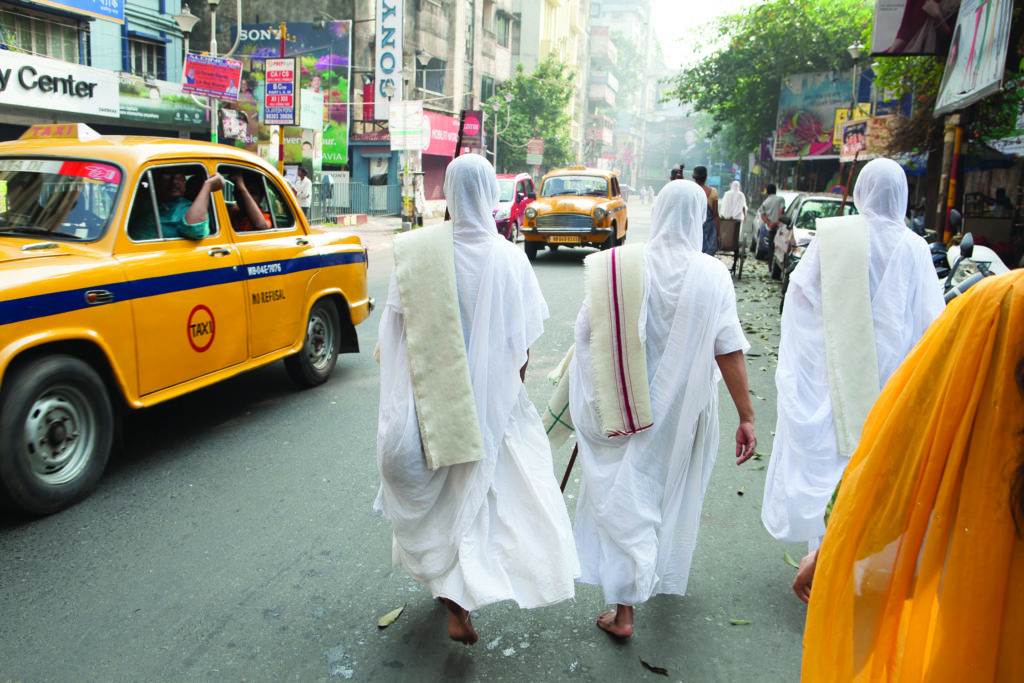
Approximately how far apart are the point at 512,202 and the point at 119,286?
16521 millimetres

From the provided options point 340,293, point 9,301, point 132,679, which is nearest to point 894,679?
point 132,679

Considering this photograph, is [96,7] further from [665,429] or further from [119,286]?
[665,429]

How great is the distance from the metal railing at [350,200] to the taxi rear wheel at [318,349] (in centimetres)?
1735

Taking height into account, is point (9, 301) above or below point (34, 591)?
above

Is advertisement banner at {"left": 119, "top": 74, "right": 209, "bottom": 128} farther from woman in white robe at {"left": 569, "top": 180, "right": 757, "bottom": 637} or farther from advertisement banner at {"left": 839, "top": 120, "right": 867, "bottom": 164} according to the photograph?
woman in white robe at {"left": 569, "top": 180, "right": 757, "bottom": 637}

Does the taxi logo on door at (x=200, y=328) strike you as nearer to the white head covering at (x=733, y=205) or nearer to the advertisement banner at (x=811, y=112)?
the white head covering at (x=733, y=205)

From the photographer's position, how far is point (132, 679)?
2.78 meters

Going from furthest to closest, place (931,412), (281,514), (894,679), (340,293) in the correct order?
1. (340,293)
2. (281,514)
3. (894,679)
4. (931,412)

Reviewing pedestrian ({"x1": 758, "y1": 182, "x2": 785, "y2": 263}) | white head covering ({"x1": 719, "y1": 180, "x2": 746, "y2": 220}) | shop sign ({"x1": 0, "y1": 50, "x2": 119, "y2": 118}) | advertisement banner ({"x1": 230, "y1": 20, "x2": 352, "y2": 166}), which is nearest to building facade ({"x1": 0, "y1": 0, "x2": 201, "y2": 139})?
shop sign ({"x1": 0, "y1": 50, "x2": 119, "y2": 118})

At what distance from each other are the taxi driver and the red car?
47.0ft

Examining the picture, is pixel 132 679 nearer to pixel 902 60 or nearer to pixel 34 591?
pixel 34 591

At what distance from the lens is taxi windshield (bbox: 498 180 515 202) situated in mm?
20750

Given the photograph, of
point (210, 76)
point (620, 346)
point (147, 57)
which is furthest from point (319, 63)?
point (620, 346)

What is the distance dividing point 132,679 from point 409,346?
144cm
